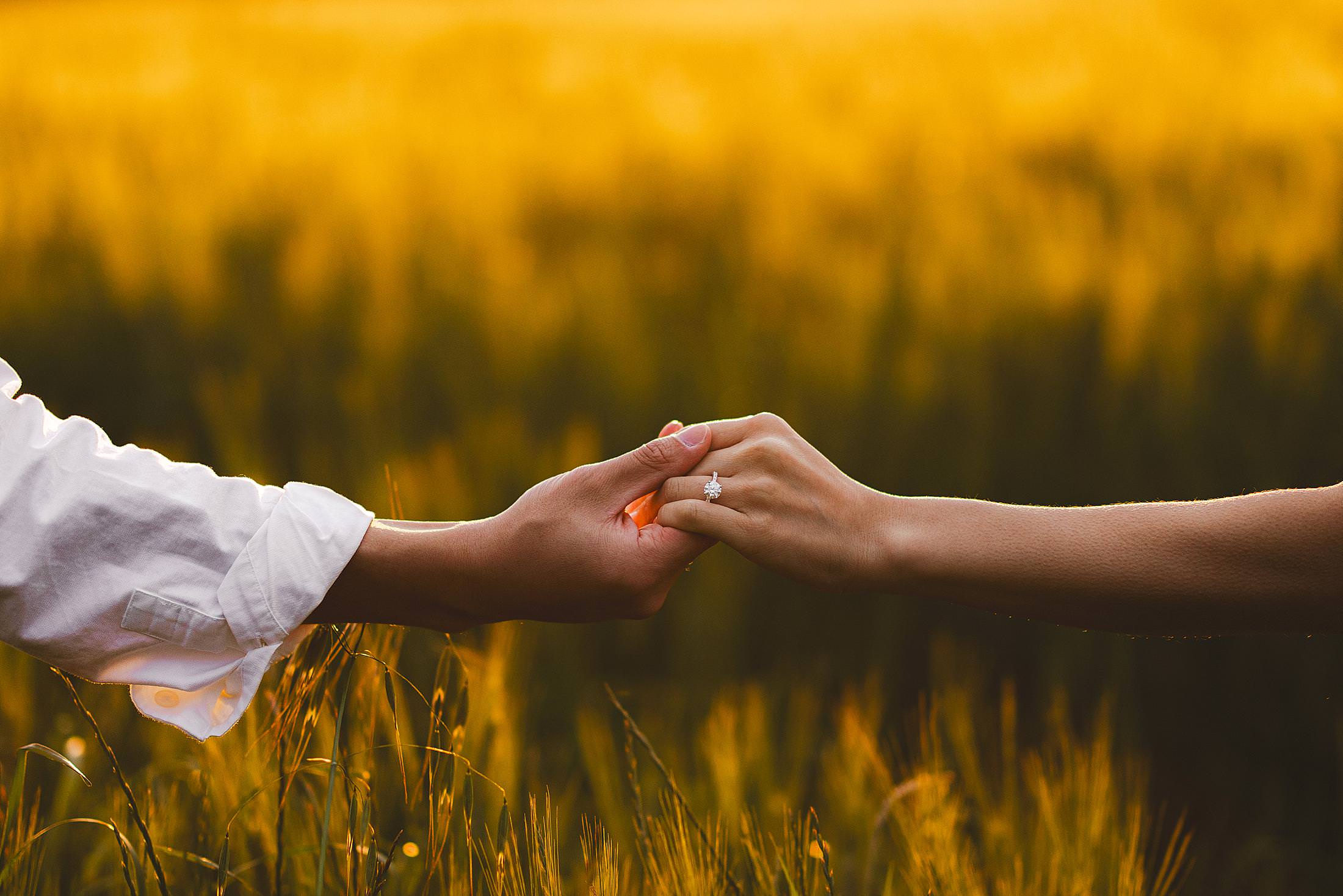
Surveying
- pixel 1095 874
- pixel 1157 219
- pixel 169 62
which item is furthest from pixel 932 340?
pixel 169 62

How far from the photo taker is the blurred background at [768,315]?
1678mm

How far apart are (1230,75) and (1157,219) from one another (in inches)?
49.7

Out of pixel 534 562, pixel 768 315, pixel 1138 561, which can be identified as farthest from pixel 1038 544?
pixel 768 315

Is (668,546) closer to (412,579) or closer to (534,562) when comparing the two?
(534,562)

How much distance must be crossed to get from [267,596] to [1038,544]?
638mm

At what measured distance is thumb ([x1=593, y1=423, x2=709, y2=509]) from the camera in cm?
104

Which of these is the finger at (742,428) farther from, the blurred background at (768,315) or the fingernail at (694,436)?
the blurred background at (768,315)

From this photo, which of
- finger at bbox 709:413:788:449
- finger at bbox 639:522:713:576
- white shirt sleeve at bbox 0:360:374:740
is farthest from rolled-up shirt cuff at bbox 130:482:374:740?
finger at bbox 709:413:788:449

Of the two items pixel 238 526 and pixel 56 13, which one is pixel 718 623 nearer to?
pixel 238 526

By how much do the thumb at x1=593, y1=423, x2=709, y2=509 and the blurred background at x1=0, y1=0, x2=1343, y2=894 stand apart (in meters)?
0.35

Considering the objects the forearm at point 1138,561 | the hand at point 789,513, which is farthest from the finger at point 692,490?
the forearm at point 1138,561

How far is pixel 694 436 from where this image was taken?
1.11 metres

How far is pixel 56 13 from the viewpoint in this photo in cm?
620

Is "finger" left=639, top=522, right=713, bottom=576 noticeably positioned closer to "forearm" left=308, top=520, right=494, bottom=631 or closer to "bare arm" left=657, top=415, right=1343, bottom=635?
"bare arm" left=657, top=415, right=1343, bottom=635
